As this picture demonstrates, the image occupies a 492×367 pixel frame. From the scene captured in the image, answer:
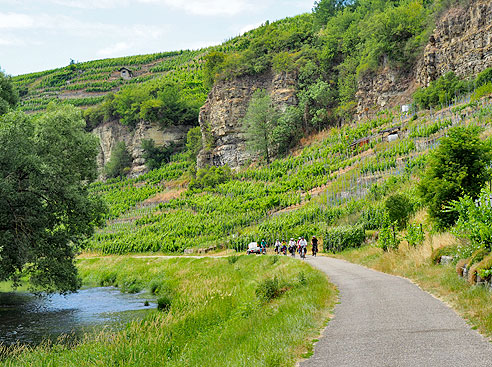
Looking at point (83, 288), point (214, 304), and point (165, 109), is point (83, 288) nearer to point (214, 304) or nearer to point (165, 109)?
point (214, 304)

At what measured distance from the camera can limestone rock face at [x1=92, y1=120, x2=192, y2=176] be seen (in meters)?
96.4

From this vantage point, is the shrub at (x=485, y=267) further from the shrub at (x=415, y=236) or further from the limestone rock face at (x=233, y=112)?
the limestone rock face at (x=233, y=112)

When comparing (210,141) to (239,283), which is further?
(210,141)

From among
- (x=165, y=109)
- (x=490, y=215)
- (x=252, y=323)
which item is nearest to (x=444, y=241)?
(x=490, y=215)

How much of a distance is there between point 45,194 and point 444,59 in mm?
53025

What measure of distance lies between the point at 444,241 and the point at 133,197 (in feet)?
225

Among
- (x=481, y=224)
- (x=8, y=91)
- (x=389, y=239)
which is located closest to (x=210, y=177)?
(x=8, y=91)

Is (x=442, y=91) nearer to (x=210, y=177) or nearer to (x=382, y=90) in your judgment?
(x=382, y=90)

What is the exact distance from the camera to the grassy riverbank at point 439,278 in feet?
26.4

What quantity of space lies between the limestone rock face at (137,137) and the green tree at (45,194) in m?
74.5

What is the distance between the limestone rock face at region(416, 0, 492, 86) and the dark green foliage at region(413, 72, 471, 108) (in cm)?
201

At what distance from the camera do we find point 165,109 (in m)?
97.6

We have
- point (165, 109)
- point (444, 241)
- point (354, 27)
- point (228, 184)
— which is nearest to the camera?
point (444, 241)

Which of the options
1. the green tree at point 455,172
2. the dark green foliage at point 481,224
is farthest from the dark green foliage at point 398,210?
the dark green foliage at point 481,224
